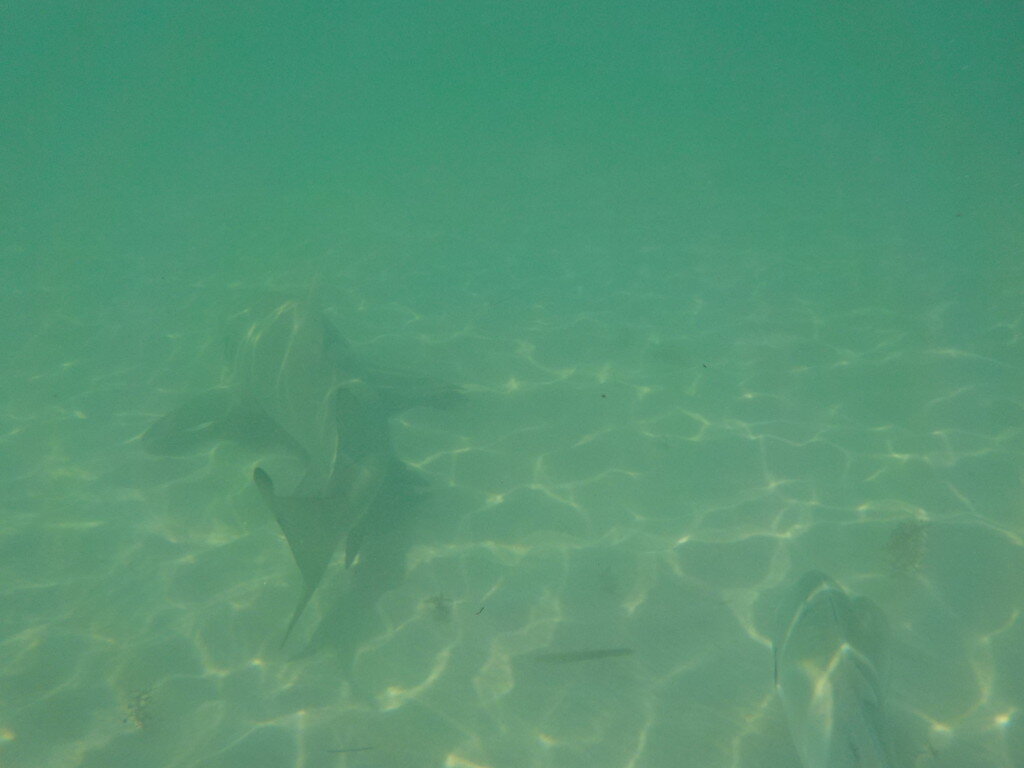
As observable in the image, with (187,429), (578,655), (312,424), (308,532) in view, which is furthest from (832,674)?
(187,429)

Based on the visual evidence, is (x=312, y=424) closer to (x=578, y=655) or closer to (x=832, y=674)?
(x=578, y=655)

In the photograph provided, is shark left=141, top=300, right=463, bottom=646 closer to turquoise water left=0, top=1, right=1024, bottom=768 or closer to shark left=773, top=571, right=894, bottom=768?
turquoise water left=0, top=1, right=1024, bottom=768

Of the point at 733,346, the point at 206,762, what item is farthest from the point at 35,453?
the point at 733,346

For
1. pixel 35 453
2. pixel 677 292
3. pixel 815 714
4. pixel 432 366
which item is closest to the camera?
pixel 815 714

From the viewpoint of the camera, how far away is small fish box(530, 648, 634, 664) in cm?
480

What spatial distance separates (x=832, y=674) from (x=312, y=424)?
5.26 metres

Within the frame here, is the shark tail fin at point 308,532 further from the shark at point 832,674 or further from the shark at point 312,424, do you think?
the shark at point 832,674

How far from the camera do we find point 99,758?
4332 millimetres

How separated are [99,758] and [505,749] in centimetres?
311

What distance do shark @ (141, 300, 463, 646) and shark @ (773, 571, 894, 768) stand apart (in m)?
3.61

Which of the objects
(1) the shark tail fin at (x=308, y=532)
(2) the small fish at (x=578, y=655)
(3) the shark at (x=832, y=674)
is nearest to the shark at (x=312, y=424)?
(1) the shark tail fin at (x=308, y=532)

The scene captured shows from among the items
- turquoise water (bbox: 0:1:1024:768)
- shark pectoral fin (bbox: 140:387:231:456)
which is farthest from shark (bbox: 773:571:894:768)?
shark pectoral fin (bbox: 140:387:231:456)

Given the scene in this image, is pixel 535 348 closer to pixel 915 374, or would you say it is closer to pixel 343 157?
pixel 915 374

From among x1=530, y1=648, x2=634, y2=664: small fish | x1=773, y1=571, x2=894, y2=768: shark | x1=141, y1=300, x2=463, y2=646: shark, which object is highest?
x1=141, y1=300, x2=463, y2=646: shark
